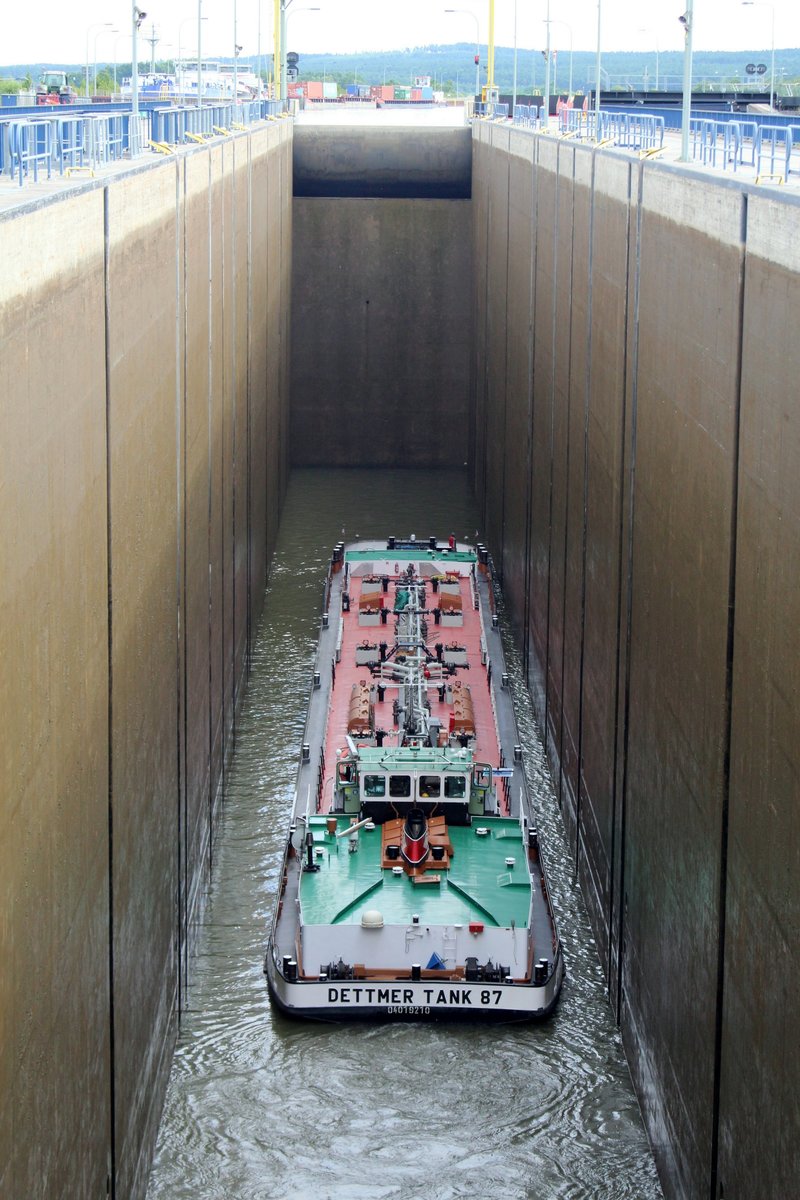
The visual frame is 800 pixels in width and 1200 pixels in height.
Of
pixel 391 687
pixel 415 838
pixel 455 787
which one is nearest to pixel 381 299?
pixel 391 687

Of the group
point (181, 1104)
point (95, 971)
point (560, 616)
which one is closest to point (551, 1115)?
point (181, 1104)

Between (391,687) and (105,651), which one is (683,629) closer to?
(105,651)

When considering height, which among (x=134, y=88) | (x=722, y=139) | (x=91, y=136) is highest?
(x=134, y=88)

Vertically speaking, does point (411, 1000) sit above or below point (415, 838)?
below

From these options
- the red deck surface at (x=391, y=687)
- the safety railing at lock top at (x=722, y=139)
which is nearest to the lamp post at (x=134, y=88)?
the safety railing at lock top at (x=722, y=139)

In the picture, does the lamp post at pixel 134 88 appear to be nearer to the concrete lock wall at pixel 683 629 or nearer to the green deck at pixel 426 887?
the concrete lock wall at pixel 683 629

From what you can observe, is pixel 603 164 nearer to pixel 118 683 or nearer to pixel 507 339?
pixel 118 683
